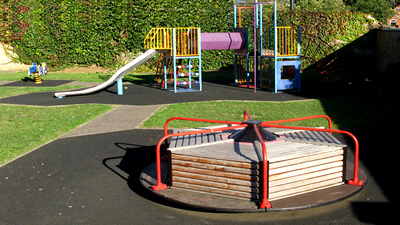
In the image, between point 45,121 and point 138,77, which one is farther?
point 138,77

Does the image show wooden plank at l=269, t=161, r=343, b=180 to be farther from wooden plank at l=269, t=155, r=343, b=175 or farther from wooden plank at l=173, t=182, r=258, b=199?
wooden plank at l=173, t=182, r=258, b=199

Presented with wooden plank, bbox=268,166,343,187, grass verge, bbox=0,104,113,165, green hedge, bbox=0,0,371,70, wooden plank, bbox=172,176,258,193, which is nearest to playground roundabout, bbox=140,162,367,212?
wooden plank, bbox=172,176,258,193

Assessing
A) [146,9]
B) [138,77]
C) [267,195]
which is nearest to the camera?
[267,195]

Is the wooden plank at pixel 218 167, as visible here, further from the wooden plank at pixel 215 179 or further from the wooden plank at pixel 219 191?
the wooden plank at pixel 219 191

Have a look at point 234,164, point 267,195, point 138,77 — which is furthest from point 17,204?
point 138,77

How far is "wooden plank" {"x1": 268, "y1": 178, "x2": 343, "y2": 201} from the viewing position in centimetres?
607

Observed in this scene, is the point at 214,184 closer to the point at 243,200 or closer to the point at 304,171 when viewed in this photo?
the point at 243,200

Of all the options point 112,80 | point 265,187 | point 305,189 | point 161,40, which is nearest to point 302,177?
point 305,189

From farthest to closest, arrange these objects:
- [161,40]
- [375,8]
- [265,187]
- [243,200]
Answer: [375,8] → [161,40] → [243,200] → [265,187]

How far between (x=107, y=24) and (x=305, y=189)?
65.4 ft

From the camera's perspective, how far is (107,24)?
24.3 metres

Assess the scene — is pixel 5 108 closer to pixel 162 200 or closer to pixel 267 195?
pixel 162 200

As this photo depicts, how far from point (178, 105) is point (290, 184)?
8282mm

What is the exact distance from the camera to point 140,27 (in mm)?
24281
